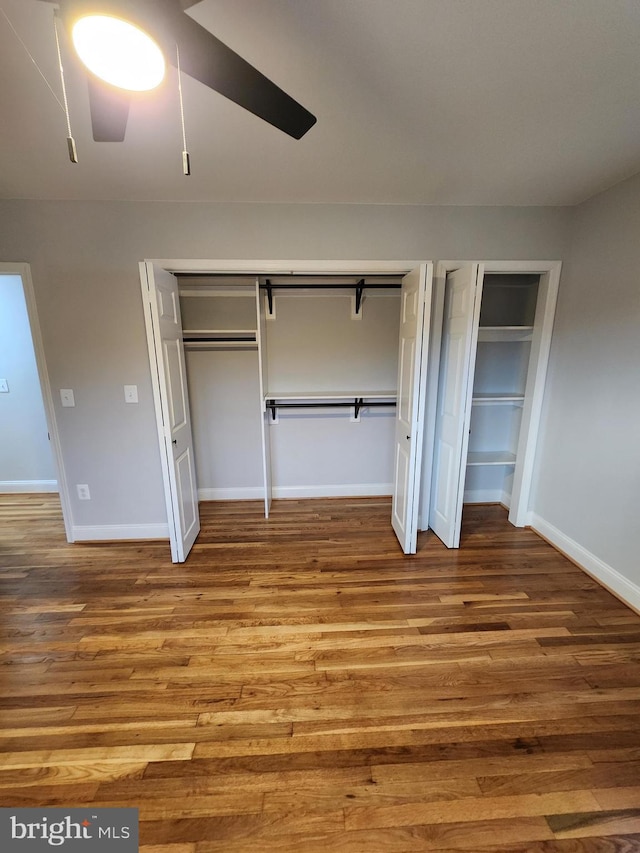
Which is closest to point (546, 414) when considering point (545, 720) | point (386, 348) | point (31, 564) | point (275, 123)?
point (386, 348)

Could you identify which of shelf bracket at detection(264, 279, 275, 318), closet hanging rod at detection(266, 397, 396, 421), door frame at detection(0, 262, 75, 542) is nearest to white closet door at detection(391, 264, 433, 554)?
closet hanging rod at detection(266, 397, 396, 421)

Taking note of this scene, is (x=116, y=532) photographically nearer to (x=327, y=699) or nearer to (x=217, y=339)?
(x=217, y=339)

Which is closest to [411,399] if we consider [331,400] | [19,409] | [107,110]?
[331,400]

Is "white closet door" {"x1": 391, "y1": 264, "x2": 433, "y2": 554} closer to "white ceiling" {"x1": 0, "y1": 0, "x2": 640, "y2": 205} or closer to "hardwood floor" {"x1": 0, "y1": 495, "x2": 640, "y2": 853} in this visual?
"hardwood floor" {"x1": 0, "y1": 495, "x2": 640, "y2": 853}

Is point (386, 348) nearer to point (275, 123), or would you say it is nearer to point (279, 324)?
point (279, 324)

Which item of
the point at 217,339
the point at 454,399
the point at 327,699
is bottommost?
the point at 327,699

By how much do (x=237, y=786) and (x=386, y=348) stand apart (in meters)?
3.07

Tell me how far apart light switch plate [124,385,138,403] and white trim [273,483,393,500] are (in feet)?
5.56

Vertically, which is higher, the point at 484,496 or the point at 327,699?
the point at 484,496

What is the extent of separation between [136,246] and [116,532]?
88.4 inches

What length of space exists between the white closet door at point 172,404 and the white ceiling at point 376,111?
67 centimetres

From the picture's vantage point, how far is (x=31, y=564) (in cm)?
247

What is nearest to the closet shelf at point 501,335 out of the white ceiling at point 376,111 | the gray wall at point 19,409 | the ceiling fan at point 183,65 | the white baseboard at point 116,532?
the white ceiling at point 376,111

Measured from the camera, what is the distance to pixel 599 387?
225cm
